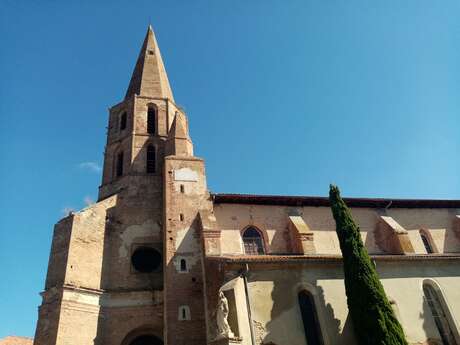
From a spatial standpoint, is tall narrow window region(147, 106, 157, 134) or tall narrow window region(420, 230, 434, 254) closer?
tall narrow window region(420, 230, 434, 254)

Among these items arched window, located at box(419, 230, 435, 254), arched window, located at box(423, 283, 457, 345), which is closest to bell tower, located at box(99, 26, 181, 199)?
arched window, located at box(423, 283, 457, 345)

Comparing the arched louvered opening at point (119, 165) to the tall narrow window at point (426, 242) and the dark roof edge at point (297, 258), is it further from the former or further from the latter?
the tall narrow window at point (426, 242)

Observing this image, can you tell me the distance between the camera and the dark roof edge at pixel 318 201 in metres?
Answer: 19.6

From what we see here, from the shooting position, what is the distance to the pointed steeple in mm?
26028

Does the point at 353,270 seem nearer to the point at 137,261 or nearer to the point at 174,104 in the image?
the point at 137,261

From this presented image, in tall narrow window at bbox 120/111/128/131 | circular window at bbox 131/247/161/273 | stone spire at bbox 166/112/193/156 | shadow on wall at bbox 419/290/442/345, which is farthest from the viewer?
tall narrow window at bbox 120/111/128/131

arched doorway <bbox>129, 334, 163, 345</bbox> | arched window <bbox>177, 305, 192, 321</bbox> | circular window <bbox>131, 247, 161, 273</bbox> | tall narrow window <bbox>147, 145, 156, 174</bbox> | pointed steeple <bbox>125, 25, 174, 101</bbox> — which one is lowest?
arched doorway <bbox>129, 334, 163, 345</bbox>

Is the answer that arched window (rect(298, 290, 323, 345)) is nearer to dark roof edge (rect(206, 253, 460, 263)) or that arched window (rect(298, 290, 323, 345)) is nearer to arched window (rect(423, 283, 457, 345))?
dark roof edge (rect(206, 253, 460, 263))

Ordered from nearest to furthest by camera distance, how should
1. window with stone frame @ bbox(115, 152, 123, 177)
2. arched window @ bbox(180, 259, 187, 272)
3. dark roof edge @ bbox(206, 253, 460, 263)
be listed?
dark roof edge @ bbox(206, 253, 460, 263) → arched window @ bbox(180, 259, 187, 272) → window with stone frame @ bbox(115, 152, 123, 177)

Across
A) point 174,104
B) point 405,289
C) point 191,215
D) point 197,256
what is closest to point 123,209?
point 191,215

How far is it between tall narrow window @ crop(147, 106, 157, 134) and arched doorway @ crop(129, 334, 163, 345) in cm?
1251

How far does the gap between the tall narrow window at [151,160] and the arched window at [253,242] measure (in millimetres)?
6949

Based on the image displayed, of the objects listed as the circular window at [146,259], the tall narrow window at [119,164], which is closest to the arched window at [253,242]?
the circular window at [146,259]

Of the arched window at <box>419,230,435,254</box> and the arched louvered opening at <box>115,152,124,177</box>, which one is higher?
the arched louvered opening at <box>115,152,124,177</box>
